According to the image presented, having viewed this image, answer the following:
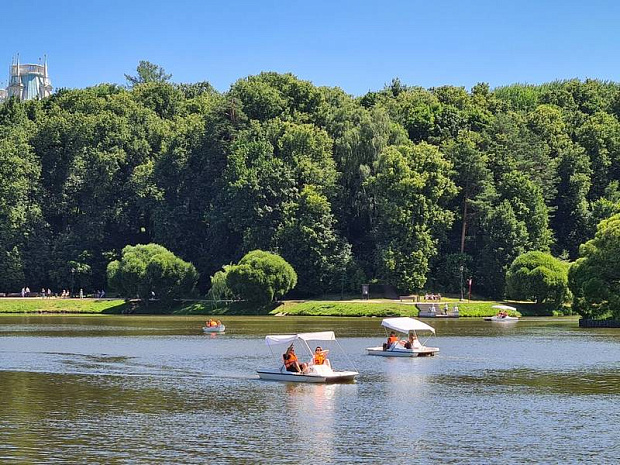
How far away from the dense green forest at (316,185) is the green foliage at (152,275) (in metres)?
9.11

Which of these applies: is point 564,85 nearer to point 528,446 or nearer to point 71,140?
point 71,140

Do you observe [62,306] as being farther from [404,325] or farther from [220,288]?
[404,325]

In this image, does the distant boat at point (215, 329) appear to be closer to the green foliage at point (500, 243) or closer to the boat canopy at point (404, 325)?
the boat canopy at point (404, 325)

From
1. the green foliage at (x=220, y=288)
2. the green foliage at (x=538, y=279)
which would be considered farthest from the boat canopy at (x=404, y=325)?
the green foliage at (x=220, y=288)

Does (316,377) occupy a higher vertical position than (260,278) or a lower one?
lower

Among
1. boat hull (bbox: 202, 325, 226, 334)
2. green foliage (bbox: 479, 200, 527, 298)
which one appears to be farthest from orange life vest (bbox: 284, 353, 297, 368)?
green foliage (bbox: 479, 200, 527, 298)

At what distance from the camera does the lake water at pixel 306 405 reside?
1404 inches

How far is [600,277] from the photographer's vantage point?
97.8 m

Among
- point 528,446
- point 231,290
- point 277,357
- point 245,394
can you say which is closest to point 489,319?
point 231,290

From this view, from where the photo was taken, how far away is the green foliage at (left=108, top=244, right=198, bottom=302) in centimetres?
13675

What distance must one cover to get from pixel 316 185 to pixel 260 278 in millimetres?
21776

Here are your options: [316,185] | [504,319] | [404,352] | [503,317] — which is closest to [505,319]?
[504,319]

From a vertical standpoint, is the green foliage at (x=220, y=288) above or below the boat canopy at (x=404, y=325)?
above

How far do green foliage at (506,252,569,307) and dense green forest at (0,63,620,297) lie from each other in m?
10.2
